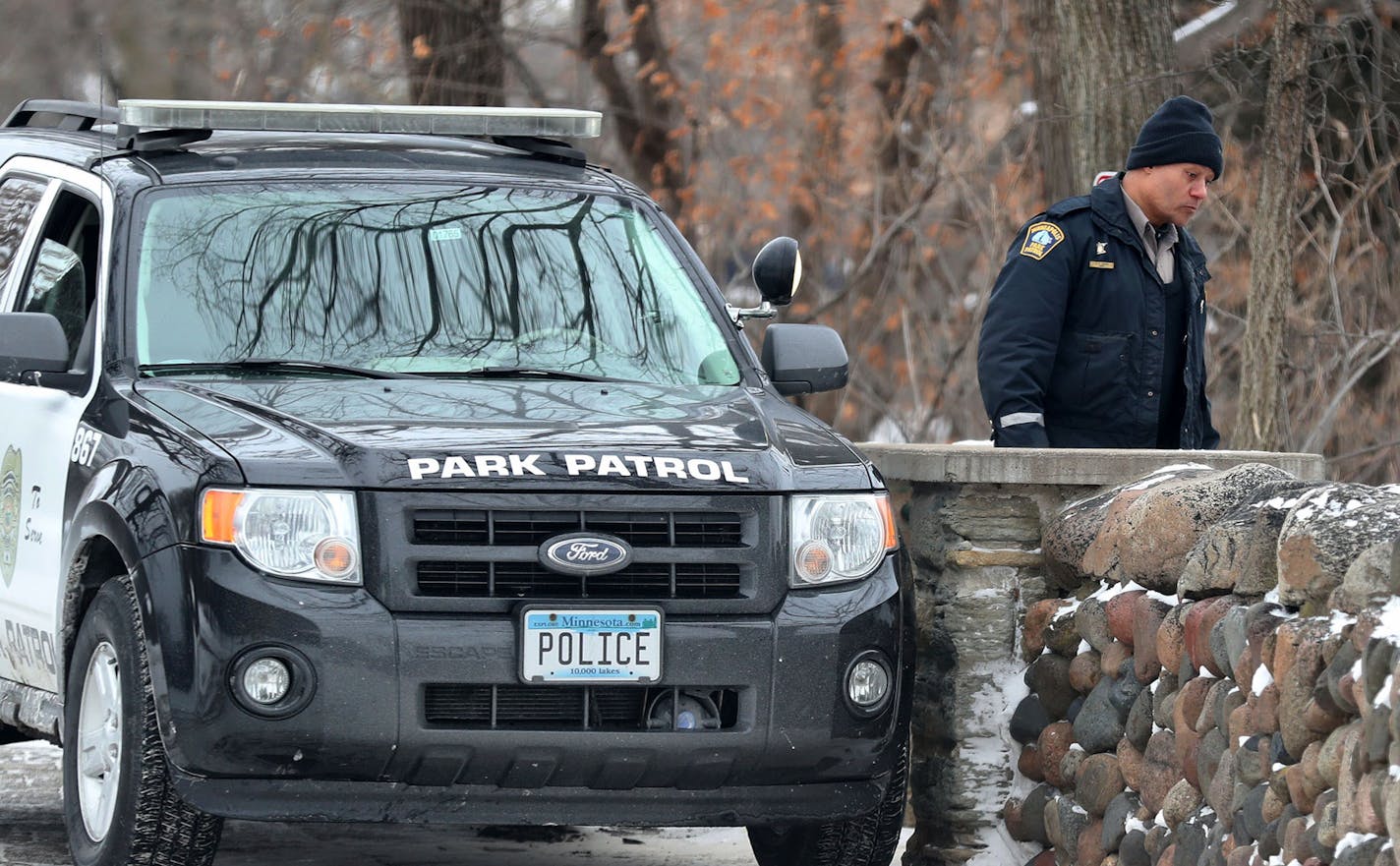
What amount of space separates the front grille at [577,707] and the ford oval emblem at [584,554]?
26 centimetres

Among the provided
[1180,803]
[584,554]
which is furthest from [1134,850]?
[584,554]

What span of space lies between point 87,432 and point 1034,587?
8.14 feet

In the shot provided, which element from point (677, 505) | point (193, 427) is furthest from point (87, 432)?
point (677, 505)

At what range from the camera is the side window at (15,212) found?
701 cm

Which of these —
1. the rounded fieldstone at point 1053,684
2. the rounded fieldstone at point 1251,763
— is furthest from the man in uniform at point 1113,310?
the rounded fieldstone at point 1251,763

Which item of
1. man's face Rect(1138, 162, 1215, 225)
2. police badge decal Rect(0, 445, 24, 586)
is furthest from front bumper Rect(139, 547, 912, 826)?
man's face Rect(1138, 162, 1215, 225)

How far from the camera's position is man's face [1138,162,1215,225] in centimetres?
700

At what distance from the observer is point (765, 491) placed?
5.47 metres

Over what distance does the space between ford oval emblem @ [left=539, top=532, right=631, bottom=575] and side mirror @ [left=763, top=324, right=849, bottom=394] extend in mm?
1343

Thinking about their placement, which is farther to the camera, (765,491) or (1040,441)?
(1040,441)

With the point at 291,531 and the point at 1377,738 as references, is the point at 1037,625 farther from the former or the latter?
the point at 1377,738

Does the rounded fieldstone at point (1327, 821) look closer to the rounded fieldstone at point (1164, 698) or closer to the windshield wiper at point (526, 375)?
the rounded fieldstone at point (1164, 698)

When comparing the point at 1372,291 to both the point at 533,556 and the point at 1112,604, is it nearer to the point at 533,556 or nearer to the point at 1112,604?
the point at 1112,604

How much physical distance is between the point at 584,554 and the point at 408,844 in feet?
6.75
